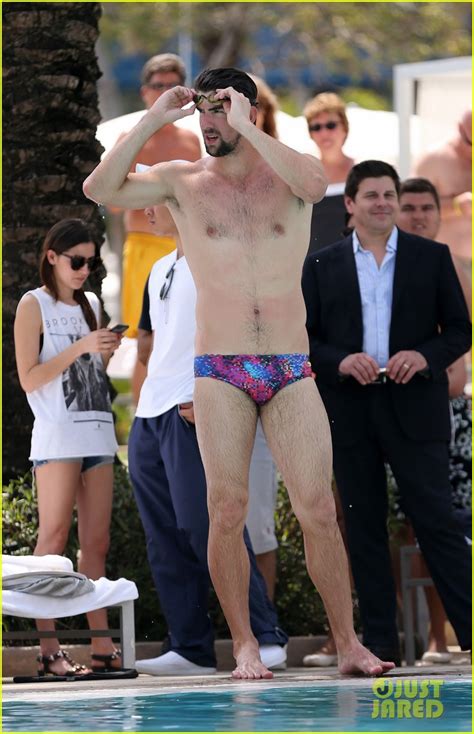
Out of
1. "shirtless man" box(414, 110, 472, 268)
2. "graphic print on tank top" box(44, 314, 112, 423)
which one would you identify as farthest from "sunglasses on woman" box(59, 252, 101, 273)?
"shirtless man" box(414, 110, 472, 268)

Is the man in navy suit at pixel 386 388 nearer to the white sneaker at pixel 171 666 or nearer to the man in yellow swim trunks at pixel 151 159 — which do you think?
the white sneaker at pixel 171 666

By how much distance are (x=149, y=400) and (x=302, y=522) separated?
133 centimetres

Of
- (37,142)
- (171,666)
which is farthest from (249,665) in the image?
(37,142)

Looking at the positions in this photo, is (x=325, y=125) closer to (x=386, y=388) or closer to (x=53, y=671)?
(x=386, y=388)

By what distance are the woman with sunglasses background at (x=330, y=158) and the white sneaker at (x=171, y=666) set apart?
290cm

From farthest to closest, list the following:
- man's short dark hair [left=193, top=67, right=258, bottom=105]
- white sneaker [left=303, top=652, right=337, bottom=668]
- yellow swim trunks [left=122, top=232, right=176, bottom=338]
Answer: yellow swim trunks [left=122, top=232, right=176, bottom=338]
white sneaker [left=303, top=652, right=337, bottom=668]
man's short dark hair [left=193, top=67, right=258, bottom=105]

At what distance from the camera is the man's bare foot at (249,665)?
691 cm

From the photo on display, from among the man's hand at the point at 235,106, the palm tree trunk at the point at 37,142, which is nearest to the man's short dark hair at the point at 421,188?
the palm tree trunk at the point at 37,142

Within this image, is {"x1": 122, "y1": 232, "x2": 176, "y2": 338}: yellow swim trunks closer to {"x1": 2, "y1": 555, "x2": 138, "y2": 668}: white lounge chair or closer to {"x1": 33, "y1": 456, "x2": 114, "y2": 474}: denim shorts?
{"x1": 33, "y1": 456, "x2": 114, "y2": 474}: denim shorts

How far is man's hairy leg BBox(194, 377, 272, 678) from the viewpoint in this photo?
6996 millimetres

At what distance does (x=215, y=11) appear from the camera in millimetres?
41625

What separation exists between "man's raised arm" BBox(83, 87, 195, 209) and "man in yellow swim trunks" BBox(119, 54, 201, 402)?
3734 millimetres

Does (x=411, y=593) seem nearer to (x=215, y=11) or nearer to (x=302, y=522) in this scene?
(x=302, y=522)

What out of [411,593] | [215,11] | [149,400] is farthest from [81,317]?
[215,11]
